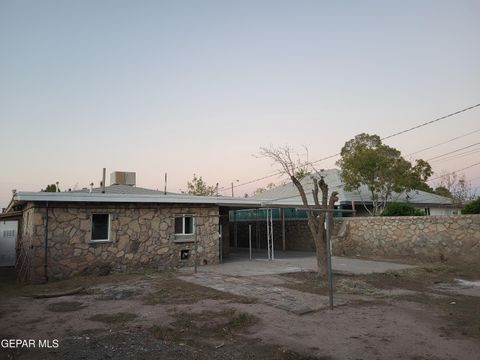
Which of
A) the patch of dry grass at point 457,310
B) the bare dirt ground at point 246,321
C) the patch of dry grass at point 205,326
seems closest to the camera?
the bare dirt ground at point 246,321

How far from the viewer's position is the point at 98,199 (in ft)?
44.0

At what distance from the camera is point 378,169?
71.6ft

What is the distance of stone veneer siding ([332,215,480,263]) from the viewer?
14.5 metres

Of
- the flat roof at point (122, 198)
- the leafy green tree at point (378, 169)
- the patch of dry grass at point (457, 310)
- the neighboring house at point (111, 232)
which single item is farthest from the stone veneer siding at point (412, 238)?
the neighboring house at point (111, 232)

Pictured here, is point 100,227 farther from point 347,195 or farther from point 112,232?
point 347,195

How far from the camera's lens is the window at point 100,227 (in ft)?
45.1

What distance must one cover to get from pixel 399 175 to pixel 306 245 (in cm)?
689

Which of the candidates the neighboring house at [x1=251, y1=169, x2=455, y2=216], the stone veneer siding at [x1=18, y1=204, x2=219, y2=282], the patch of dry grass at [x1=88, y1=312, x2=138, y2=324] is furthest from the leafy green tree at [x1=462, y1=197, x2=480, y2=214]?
the patch of dry grass at [x1=88, y1=312, x2=138, y2=324]

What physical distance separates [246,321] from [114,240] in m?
8.56

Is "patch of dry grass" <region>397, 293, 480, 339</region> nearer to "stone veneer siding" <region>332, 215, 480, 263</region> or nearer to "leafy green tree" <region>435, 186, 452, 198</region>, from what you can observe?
"stone veneer siding" <region>332, 215, 480, 263</region>

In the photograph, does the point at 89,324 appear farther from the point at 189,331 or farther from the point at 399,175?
the point at 399,175

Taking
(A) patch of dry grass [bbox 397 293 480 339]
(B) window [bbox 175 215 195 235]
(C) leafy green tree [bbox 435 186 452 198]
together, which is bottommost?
(A) patch of dry grass [bbox 397 293 480 339]

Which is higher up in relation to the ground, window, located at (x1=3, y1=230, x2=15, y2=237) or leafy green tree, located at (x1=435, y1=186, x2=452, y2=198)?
leafy green tree, located at (x1=435, y1=186, x2=452, y2=198)

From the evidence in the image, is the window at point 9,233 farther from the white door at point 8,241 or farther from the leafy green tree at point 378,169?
the leafy green tree at point 378,169
